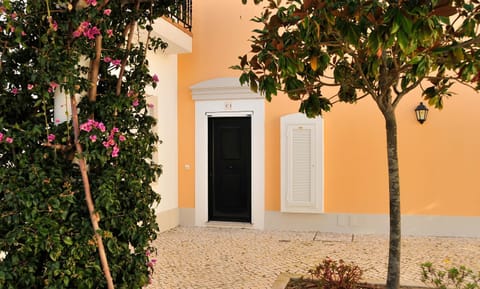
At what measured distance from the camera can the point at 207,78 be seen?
9.17m

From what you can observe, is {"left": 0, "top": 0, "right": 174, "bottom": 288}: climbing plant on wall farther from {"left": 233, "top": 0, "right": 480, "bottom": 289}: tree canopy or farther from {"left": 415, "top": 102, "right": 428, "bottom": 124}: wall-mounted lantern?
{"left": 415, "top": 102, "right": 428, "bottom": 124}: wall-mounted lantern

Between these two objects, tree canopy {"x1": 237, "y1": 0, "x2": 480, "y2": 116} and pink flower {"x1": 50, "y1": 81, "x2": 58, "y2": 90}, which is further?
pink flower {"x1": 50, "y1": 81, "x2": 58, "y2": 90}

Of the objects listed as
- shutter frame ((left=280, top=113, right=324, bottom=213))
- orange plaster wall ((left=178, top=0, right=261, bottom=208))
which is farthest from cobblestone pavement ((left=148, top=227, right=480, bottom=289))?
orange plaster wall ((left=178, top=0, right=261, bottom=208))

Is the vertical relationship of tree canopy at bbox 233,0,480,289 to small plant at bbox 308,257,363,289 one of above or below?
above

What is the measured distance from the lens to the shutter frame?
8.36 meters

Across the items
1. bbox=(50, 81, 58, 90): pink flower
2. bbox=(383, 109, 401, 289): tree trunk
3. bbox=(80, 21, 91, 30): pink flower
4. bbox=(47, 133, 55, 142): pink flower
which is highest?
bbox=(80, 21, 91, 30): pink flower

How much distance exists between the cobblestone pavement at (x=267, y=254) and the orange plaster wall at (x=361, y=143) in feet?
2.37

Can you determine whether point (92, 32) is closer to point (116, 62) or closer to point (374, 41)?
point (116, 62)

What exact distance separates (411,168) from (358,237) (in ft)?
5.55

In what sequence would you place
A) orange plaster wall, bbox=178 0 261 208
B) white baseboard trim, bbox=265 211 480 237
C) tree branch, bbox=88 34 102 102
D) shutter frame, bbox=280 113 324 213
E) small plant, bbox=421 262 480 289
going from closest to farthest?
tree branch, bbox=88 34 102 102 < small plant, bbox=421 262 480 289 < white baseboard trim, bbox=265 211 480 237 < shutter frame, bbox=280 113 324 213 < orange plaster wall, bbox=178 0 261 208

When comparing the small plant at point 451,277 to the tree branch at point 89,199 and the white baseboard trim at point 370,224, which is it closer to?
the white baseboard trim at point 370,224

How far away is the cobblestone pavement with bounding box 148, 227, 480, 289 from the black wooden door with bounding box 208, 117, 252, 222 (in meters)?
0.54

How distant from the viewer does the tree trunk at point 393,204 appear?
12.7 ft

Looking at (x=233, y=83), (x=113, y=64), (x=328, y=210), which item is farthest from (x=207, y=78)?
(x=113, y=64)
